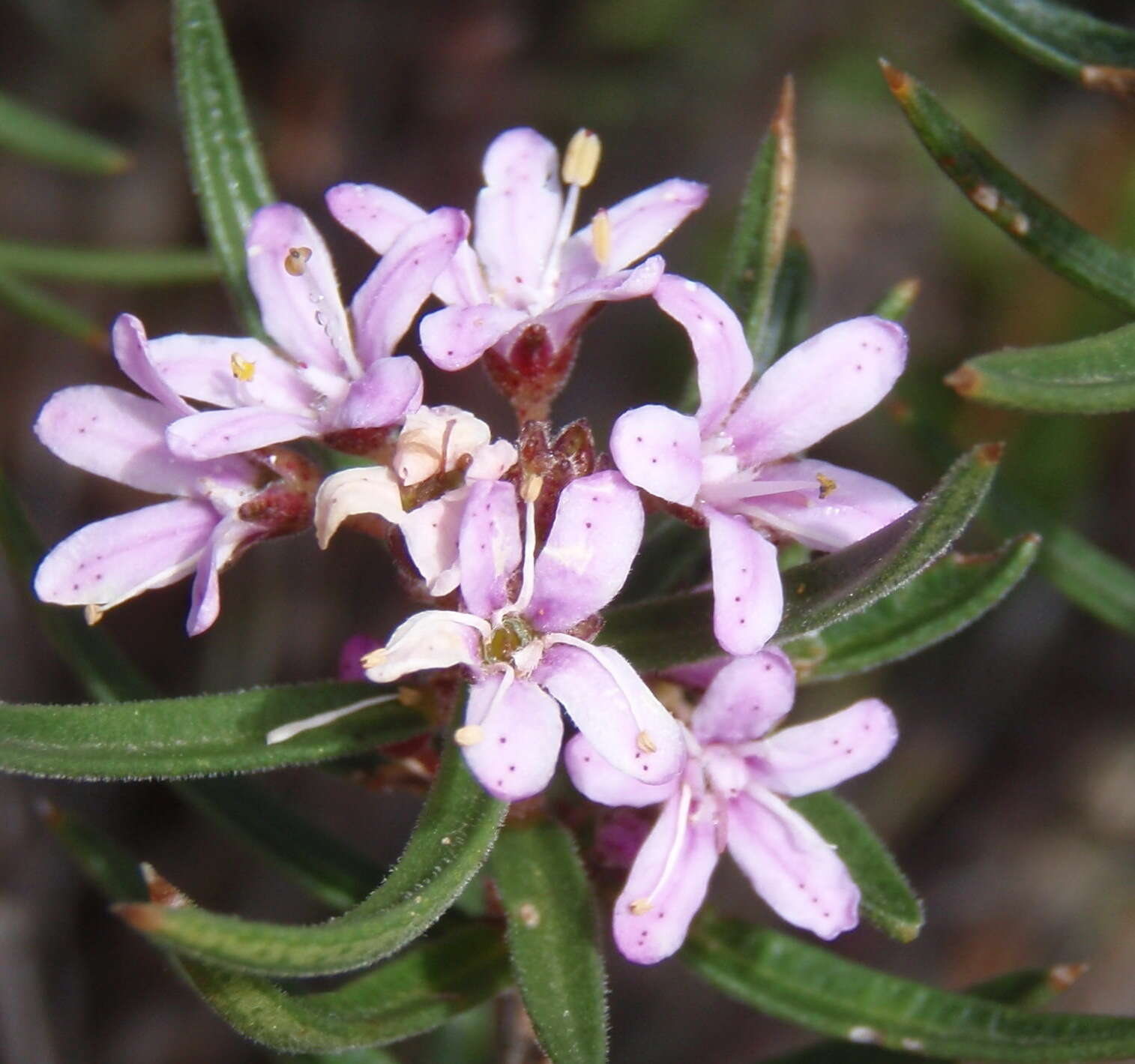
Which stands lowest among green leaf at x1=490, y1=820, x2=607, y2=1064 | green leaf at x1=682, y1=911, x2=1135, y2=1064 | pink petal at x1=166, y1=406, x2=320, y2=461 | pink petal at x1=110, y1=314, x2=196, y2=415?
green leaf at x1=682, y1=911, x2=1135, y2=1064

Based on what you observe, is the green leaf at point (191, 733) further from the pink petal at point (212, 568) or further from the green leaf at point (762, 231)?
the green leaf at point (762, 231)

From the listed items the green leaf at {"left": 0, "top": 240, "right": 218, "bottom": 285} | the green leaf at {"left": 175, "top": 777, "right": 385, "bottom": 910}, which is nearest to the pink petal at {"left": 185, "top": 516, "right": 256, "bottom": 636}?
the green leaf at {"left": 175, "top": 777, "right": 385, "bottom": 910}

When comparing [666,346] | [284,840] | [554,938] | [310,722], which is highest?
[310,722]

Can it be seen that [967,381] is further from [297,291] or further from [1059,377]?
[297,291]

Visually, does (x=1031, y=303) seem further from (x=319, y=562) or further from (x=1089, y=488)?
(x=319, y=562)

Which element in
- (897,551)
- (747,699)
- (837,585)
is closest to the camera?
(897,551)

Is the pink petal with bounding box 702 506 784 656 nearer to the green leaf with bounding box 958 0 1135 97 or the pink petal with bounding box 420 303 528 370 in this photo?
the pink petal with bounding box 420 303 528 370

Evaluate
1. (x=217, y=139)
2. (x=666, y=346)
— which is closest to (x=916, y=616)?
(x=217, y=139)
